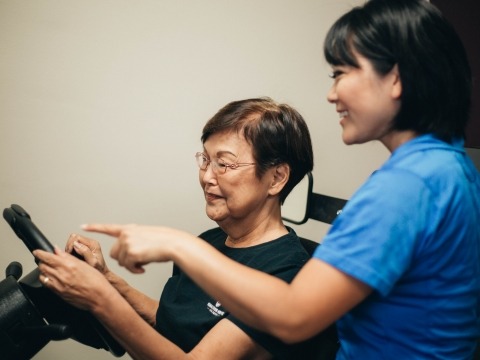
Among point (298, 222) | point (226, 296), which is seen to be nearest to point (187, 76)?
point (298, 222)

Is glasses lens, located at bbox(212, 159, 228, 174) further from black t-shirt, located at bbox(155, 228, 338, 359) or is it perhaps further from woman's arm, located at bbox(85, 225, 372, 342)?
woman's arm, located at bbox(85, 225, 372, 342)

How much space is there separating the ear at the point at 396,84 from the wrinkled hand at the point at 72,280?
2.46 ft

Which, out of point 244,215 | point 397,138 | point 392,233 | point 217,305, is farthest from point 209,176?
point 392,233

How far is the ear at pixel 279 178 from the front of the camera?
1.28 meters

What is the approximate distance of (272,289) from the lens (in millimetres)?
646

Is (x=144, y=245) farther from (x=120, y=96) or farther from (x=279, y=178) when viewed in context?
(x=120, y=96)

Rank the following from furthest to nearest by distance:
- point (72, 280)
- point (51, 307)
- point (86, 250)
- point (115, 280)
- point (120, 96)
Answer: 1. point (120, 96)
2. point (115, 280)
3. point (86, 250)
4. point (51, 307)
5. point (72, 280)

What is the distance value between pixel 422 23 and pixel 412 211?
1.09 ft

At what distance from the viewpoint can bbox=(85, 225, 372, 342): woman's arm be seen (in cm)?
63

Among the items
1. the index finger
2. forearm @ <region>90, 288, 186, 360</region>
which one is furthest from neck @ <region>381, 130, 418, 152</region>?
forearm @ <region>90, 288, 186, 360</region>

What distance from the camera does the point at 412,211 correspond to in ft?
2.07

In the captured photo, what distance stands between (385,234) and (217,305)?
647mm

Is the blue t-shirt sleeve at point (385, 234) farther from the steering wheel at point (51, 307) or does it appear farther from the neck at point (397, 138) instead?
the steering wheel at point (51, 307)

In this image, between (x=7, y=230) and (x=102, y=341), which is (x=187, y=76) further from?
(x=102, y=341)
